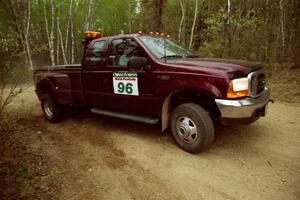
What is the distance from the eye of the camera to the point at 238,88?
4066 millimetres

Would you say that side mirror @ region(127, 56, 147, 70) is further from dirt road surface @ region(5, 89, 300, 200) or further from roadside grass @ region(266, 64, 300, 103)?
roadside grass @ region(266, 64, 300, 103)

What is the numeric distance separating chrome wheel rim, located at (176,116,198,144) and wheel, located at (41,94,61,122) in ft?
11.9

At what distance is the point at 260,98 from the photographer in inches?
175

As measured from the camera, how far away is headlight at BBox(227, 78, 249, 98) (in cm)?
402

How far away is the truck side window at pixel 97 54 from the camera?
5.77 meters

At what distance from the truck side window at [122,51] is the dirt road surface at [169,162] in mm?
1566

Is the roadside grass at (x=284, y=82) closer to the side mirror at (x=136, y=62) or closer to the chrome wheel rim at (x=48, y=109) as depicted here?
the side mirror at (x=136, y=62)

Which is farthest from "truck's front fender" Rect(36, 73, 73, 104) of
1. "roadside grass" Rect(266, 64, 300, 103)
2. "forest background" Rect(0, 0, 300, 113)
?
"roadside grass" Rect(266, 64, 300, 103)

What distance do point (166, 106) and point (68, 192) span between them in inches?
87.9

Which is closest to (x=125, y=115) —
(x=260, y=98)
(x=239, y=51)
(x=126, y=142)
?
(x=126, y=142)

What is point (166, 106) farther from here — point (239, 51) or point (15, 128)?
point (239, 51)

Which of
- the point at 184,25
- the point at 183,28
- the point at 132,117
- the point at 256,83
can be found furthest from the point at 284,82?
the point at 183,28

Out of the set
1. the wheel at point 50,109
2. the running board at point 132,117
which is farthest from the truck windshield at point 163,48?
the wheel at point 50,109

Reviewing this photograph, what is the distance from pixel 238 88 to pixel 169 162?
64.1 inches
